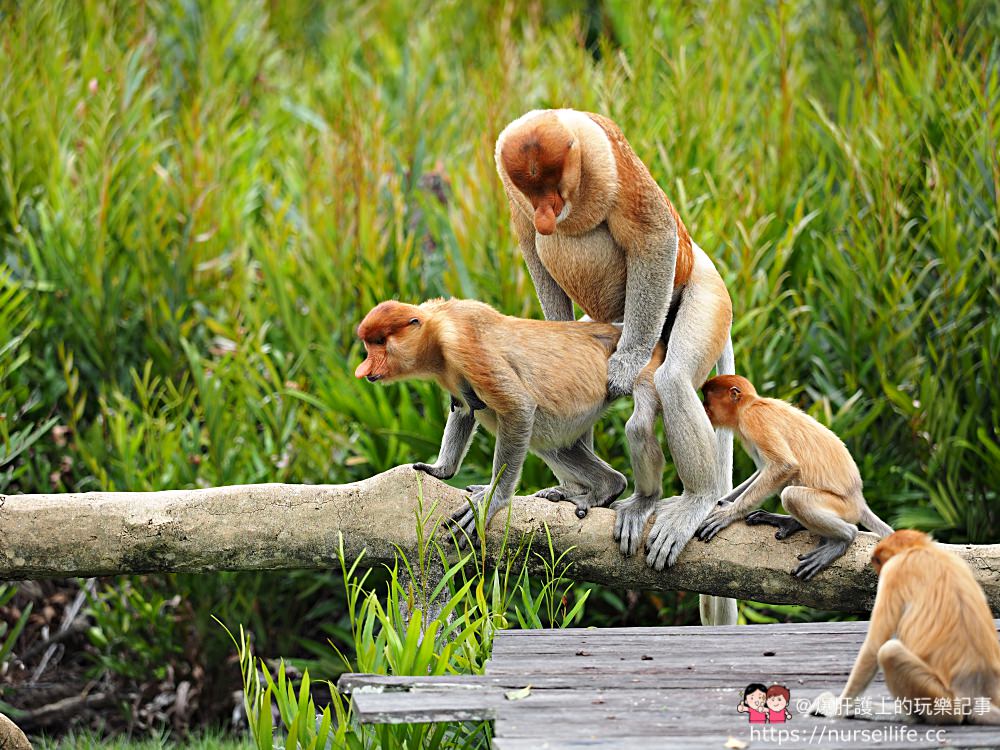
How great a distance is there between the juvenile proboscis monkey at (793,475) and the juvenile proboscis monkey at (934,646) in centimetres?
82

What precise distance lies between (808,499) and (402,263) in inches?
114

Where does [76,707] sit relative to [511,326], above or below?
below

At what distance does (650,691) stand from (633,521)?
2.94 feet

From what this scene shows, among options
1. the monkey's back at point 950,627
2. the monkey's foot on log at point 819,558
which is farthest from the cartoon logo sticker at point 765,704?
the monkey's foot on log at point 819,558

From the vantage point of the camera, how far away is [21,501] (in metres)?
3.65

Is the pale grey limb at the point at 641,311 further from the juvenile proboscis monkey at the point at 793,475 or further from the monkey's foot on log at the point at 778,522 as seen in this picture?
the monkey's foot on log at the point at 778,522

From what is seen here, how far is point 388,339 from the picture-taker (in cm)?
330

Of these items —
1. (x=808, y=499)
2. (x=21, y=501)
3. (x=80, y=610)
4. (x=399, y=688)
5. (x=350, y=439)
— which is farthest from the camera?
(x=80, y=610)

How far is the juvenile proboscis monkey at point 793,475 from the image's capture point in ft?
11.3

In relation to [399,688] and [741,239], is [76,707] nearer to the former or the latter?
[399,688]

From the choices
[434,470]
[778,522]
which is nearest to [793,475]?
[778,522]

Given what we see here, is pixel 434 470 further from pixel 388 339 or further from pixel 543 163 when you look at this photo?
pixel 543 163

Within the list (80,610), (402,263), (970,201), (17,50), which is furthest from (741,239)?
(17,50)

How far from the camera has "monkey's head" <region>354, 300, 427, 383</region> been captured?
328cm
